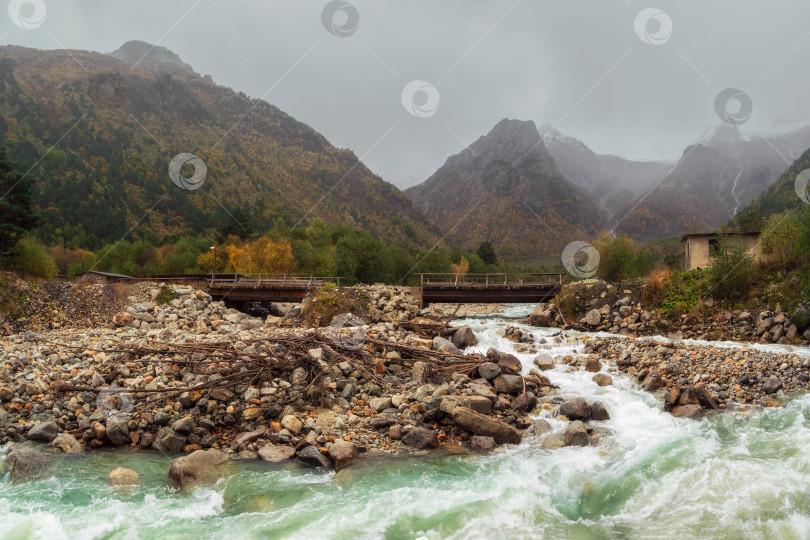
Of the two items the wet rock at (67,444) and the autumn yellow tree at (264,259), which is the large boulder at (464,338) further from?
the autumn yellow tree at (264,259)

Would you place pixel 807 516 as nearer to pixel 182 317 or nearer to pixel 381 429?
pixel 381 429

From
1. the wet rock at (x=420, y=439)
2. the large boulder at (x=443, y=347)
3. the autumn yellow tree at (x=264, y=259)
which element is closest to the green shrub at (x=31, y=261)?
the autumn yellow tree at (x=264, y=259)

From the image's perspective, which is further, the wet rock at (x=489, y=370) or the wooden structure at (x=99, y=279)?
the wooden structure at (x=99, y=279)

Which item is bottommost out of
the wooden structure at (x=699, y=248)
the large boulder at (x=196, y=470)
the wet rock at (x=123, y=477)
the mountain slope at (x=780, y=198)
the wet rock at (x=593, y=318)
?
the wet rock at (x=123, y=477)

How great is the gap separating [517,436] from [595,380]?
6.34 meters

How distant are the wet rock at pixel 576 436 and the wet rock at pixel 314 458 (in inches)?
227

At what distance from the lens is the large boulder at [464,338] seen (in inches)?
923

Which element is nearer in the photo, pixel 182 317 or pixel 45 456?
pixel 45 456

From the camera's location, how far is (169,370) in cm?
1435

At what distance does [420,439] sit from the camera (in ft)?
37.7

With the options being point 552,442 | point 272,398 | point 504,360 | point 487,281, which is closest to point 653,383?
point 504,360

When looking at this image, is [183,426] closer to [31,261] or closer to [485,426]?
[485,426]

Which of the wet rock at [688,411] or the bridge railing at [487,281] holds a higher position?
the bridge railing at [487,281]

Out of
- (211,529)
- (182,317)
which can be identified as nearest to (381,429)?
(211,529)
